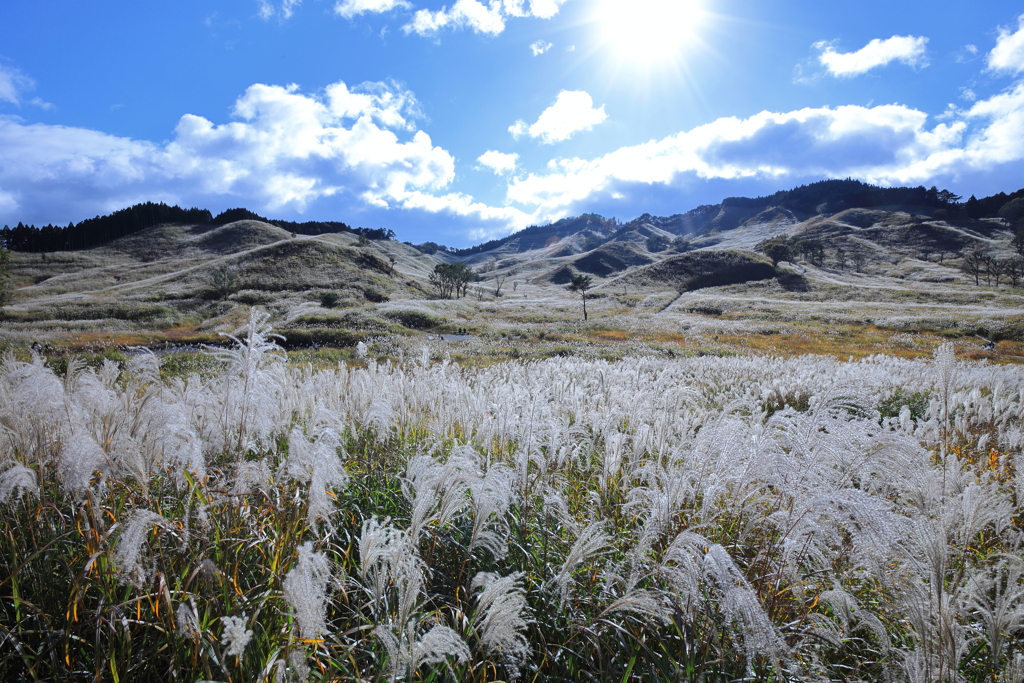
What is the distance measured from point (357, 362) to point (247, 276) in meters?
71.0

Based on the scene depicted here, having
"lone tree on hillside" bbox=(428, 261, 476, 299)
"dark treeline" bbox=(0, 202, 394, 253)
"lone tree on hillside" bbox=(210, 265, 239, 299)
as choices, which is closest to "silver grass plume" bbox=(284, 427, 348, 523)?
"lone tree on hillside" bbox=(210, 265, 239, 299)

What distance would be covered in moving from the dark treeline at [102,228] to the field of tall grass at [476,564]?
161917 mm

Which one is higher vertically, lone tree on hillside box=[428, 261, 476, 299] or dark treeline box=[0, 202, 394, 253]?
dark treeline box=[0, 202, 394, 253]

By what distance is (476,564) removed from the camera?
3096 millimetres

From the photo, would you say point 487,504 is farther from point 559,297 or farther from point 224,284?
point 559,297

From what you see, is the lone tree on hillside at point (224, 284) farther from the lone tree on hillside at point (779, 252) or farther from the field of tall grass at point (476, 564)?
the lone tree on hillside at point (779, 252)

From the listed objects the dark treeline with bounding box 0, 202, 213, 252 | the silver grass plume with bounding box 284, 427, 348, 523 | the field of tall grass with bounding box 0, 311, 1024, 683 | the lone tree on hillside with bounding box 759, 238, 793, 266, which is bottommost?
the field of tall grass with bounding box 0, 311, 1024, 683

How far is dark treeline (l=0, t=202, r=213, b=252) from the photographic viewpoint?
12188cm

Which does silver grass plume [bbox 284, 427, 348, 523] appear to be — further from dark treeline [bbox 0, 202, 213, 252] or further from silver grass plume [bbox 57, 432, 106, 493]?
dark treeline [bbox 0, 202, 213, 252]

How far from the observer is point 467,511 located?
360 centimetres

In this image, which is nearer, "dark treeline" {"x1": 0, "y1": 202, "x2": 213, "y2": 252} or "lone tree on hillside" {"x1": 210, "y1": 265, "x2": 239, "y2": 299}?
"lone tree on hillside" {"x1": 210, "y1": 265, "x2": 239, "y2": 299}

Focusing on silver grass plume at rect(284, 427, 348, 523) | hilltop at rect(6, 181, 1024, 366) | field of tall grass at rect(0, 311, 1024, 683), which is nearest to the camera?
field of tall grass at rect(0, 311, 1024, 683)

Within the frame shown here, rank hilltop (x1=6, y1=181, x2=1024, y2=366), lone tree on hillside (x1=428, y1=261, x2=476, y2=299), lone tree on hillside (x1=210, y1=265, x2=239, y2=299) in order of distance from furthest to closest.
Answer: lone tree on hillside (x1=428, y1=261, x2=476, y2=299)
lone tree on hillside (x1=210, y1=265, x2=239, y2=299)
hilltop (x1=6, y1=181, x2=1024, y2=366)

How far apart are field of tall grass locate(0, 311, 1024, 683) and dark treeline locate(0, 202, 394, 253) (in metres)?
162
